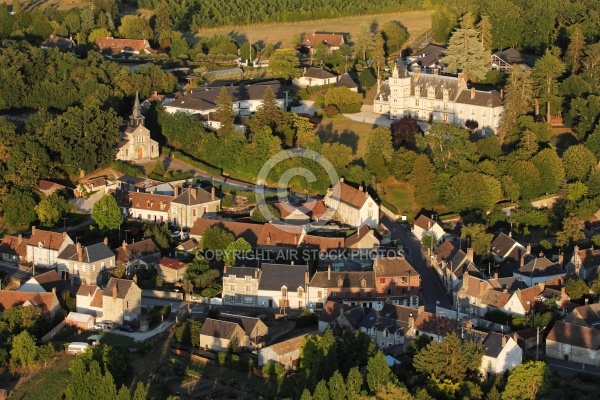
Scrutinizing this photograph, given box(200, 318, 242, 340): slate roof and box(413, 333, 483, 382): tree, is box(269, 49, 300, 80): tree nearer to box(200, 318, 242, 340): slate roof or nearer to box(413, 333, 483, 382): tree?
box(200, 318, 242, 340): slate roof

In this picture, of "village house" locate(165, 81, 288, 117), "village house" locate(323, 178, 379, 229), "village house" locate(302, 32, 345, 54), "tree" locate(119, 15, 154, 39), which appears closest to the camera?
"village house" locate(323, 178, 379, 229)

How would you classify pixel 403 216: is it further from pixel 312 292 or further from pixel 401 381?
pixel 401 381

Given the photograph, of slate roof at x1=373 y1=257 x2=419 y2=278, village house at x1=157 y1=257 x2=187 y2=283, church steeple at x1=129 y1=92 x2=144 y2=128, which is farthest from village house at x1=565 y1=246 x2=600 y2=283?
church steeple at x1=129 y1=92 x2=144 y2=128

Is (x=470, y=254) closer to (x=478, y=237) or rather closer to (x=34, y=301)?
(x=478, y=237)

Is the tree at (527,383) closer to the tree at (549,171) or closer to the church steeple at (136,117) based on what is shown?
the tree at (549,171)

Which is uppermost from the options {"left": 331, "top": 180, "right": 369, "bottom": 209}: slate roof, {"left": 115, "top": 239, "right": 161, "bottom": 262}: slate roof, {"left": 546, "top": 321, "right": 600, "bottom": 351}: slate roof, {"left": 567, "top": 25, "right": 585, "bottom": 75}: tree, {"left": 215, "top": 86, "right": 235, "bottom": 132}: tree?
{"left": 567, "top": 25, "right": 585, "bottom": 75}: tree

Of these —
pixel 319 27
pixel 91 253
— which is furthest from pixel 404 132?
pixel 319 27
